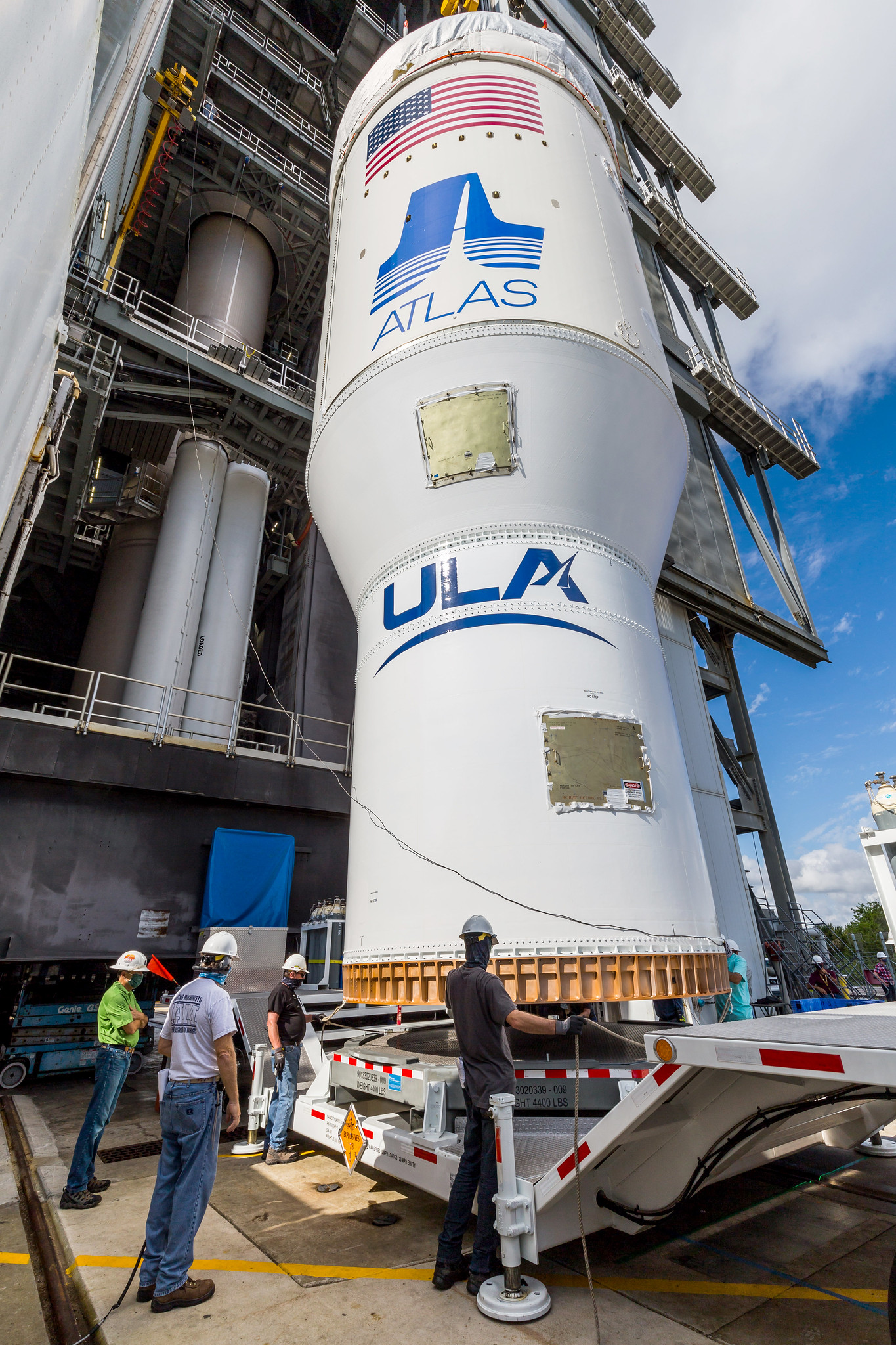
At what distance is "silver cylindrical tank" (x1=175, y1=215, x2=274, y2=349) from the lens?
1797 centimetres

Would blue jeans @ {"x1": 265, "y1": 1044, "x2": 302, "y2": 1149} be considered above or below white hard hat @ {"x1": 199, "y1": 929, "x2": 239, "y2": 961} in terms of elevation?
below

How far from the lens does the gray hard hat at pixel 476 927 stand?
3.71 m

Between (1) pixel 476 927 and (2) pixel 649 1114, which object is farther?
(1) pixel 476 927

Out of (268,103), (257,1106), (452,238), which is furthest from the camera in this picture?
(268,103)

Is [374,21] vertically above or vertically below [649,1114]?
above

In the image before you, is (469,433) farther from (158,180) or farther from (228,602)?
(158,180)

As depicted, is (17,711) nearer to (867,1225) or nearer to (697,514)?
(867,1225)

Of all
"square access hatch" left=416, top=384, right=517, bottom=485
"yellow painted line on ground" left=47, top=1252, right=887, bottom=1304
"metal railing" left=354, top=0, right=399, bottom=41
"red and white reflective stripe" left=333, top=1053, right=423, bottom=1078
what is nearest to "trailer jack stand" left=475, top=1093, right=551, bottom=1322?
"yellow painted line on ground" left=47, top=1252, right=887, bottom=1304

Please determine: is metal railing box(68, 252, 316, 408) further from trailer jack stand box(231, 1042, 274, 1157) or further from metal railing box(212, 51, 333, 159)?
trailer jack stand box(231, 1042, 274, 1157)

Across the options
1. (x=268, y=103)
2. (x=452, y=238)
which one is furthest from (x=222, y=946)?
(x=268, y=103)

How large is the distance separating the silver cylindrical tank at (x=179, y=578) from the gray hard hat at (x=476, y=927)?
11023 millimetres

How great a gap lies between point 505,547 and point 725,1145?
4.30 meters

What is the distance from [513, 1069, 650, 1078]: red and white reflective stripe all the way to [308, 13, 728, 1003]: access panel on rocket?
1.35 ft

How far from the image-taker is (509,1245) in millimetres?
3033
